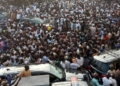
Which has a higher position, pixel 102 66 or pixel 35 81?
pixel 35 81

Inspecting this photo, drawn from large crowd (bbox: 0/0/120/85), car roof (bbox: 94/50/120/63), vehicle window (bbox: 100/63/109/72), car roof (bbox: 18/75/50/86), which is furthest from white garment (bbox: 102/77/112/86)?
car roof (bbox: 18/75/50/86)

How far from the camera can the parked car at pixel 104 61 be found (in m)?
9.42

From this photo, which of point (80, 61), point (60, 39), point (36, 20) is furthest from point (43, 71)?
point (36, 20)

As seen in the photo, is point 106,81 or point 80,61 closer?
point 106,81

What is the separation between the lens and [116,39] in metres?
13.7

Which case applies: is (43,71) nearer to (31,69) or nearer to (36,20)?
(31,69)

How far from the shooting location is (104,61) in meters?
9.45

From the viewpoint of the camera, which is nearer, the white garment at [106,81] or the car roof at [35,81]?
the car roof at [35,81]

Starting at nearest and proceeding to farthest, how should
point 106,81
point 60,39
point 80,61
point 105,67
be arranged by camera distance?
point 106,81, point 105,67, point 80,61, point 60,39

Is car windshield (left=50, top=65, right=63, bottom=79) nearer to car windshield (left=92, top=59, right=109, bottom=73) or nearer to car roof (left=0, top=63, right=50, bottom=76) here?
car roof (left=0, top=63, right=50, bottom=76)

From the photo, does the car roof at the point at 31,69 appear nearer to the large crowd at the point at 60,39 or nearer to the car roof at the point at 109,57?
the large crowd at the point at 60,39

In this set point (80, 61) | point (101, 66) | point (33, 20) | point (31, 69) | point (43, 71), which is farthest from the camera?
point (33, 20)

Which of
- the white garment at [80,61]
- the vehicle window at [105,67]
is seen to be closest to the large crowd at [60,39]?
the white garment at [80,61]

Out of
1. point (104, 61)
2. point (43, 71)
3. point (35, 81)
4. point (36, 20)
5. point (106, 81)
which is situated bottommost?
point (106, 81)
